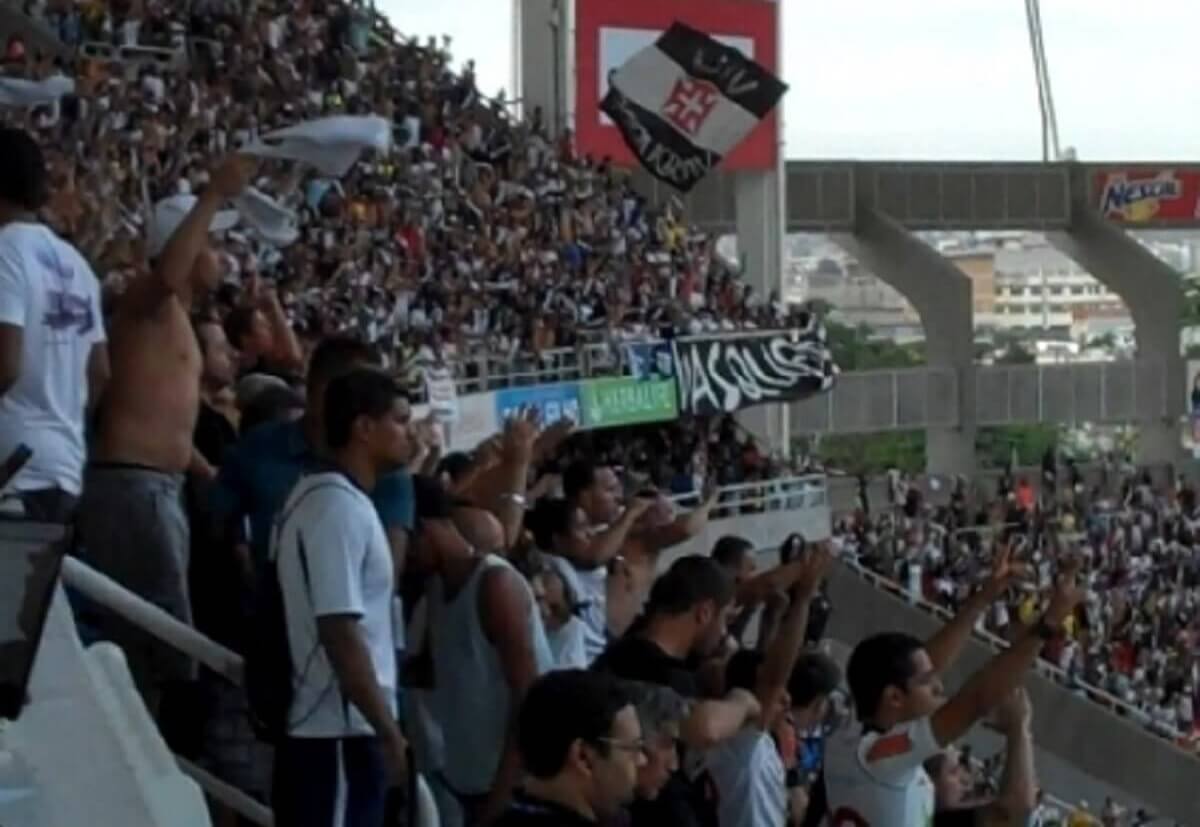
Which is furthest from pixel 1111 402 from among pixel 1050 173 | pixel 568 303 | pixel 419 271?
pixel 419 271

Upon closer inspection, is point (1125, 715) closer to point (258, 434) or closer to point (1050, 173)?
point (1050, 173)

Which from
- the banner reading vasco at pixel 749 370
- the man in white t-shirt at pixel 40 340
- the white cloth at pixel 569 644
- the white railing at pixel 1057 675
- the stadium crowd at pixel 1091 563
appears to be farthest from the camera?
the stadium crowd at pixel 1091 563

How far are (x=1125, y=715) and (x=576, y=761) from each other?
22410mm

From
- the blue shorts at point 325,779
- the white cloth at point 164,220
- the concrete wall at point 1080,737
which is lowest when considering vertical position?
the concrete wall at point 1080,737

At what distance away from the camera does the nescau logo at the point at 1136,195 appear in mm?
37625

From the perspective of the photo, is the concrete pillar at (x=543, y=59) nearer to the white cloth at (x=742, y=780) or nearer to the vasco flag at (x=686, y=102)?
the vasco flag at (x=686, y=102)

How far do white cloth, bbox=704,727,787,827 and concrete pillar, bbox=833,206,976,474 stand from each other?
30220 millimetres

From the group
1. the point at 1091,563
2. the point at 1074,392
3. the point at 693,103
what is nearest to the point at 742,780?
the point at 693,103

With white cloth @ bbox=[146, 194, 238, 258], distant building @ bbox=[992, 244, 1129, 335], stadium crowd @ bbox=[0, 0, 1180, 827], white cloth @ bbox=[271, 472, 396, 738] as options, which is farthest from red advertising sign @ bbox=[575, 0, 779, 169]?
distant building @ bbox=[992, 244, 1129, 335]

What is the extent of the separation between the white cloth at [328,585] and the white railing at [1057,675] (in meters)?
20.6

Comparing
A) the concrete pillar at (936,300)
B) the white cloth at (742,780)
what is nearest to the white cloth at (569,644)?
the white cloth at (742,780)

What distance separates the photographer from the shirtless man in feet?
16.0

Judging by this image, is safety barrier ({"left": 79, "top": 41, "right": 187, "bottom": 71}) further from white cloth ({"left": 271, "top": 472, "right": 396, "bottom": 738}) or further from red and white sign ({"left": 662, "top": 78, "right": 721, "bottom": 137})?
white cloth ({"left": 271, "top": 472, "right": 396, "bottom": 738})

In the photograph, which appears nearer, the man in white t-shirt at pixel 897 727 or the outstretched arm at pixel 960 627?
the man in white t-shirt at pixel 897 727
